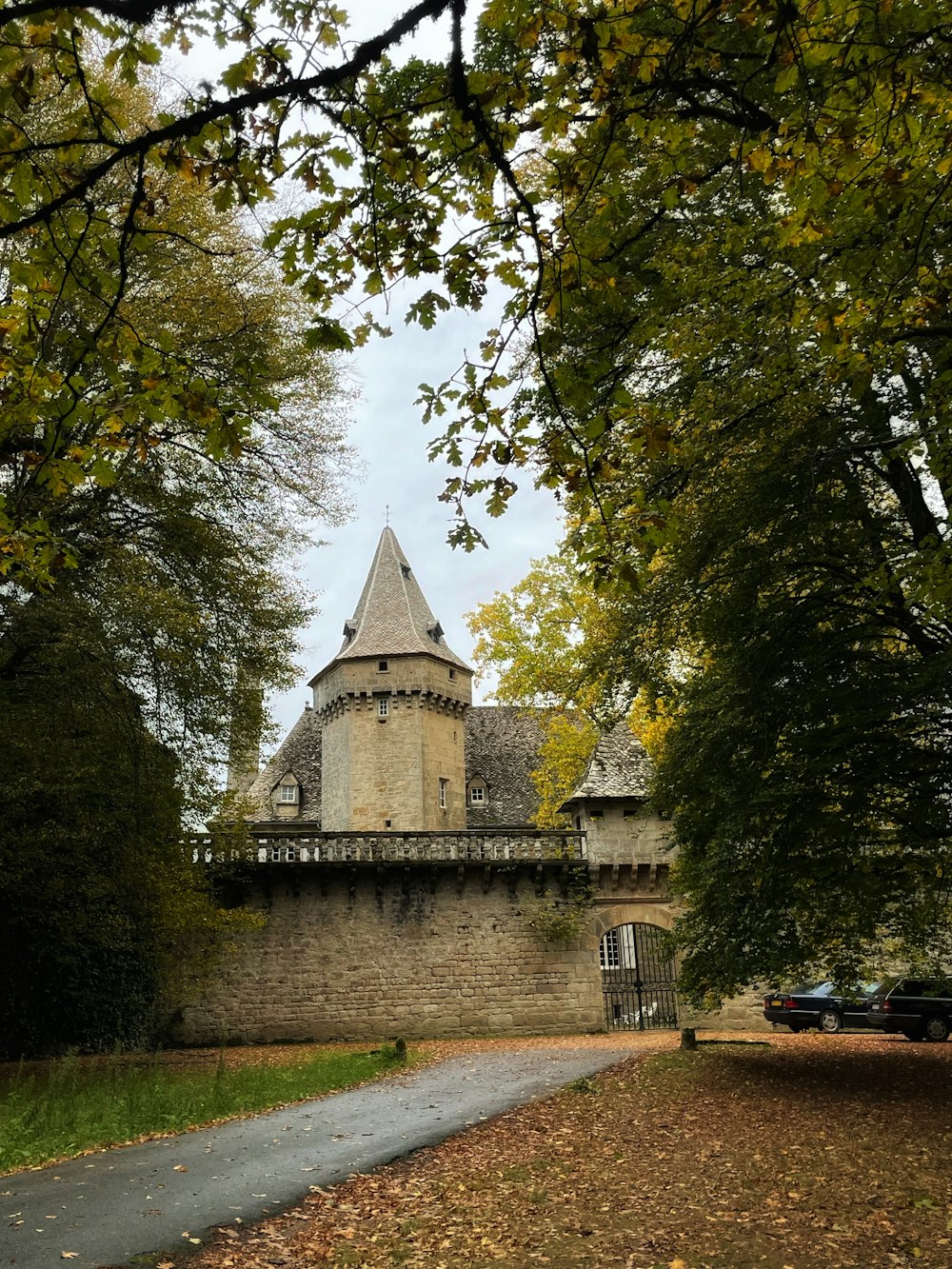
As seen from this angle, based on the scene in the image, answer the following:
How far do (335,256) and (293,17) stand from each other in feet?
3.23

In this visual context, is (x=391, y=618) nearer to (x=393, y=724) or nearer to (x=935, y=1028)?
(x=393, y=724)

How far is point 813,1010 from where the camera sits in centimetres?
2306

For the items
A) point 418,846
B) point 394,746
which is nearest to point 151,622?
point 418,846

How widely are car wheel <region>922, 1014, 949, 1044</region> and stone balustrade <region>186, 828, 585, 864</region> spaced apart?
8.16 meters

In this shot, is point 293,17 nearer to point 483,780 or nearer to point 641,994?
point 641,994

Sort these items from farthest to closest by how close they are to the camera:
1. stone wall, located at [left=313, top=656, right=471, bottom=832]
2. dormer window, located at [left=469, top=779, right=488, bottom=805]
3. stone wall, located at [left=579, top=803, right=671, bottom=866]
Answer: dormer window, located at [left=469, top=779, right=488, bottom=805] < stone wall, located at [left=313, top=656, right=471, bottom=832] < stone wall, located at [left=579, top=803, right=671, bottom=866]

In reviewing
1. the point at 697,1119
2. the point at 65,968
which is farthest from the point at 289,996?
the point at 697,1119

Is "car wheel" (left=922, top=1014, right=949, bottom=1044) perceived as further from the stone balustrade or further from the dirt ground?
the dirt ground

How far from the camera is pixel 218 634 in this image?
14.1 m

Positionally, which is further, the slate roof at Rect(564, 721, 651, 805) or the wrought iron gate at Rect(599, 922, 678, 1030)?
the wrought iron gate at Rect(599, 922, 678, 1030)

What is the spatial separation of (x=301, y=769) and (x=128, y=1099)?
2855 cm

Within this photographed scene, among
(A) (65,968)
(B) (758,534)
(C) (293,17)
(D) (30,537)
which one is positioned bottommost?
(A) (65,968)

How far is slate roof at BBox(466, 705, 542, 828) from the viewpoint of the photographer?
1404 inches

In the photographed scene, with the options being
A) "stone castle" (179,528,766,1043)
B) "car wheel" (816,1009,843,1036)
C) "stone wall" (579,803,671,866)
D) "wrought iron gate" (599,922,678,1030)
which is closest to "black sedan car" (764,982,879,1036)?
"car wheel" (816,1009,843,1036)
